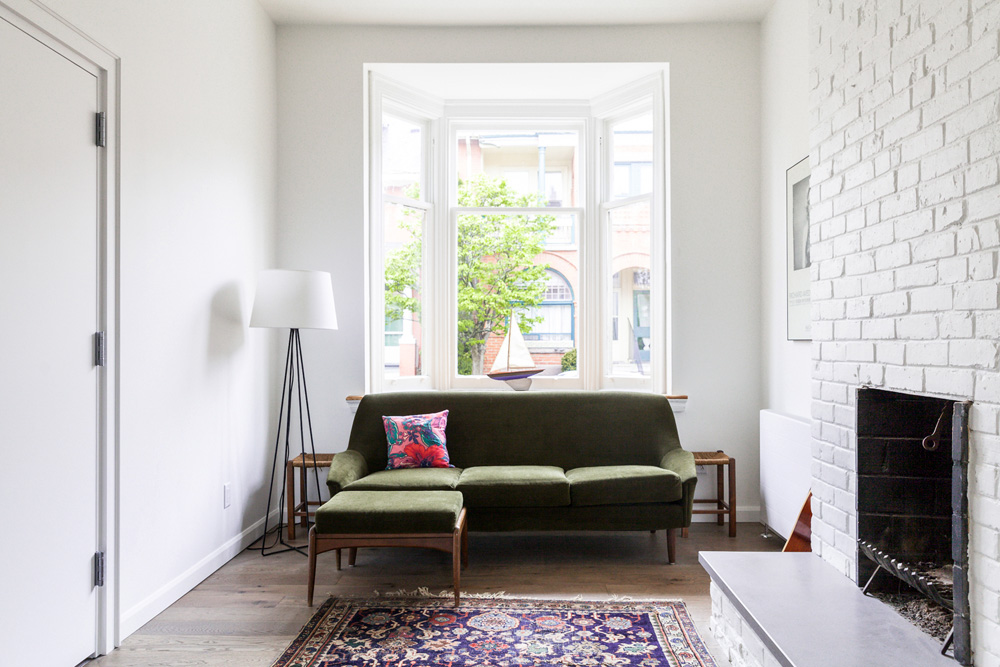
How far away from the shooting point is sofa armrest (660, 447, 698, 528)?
11.1 ft

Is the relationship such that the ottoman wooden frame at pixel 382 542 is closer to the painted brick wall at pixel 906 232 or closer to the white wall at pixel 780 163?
the painted brick wall at pixel 906 232

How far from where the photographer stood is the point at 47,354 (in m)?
2.18

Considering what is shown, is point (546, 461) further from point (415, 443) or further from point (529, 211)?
point (529, 211)

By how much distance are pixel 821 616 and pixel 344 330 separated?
3088mm

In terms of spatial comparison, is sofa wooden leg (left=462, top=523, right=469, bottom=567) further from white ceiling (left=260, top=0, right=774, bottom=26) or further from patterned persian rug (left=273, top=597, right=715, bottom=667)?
white ceiling (left=260, top=0, right=774, bottom=26)

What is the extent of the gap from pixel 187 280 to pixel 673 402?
9.25 feet

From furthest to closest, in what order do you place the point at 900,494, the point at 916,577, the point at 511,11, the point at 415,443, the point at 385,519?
the point at 511,11 → the point at 415,443 → the point at 385,519 → the point at 900,494 → the point at 916,577

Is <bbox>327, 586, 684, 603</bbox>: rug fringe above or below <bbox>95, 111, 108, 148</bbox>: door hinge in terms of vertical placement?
below

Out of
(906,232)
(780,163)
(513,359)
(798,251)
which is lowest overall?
(513,359)

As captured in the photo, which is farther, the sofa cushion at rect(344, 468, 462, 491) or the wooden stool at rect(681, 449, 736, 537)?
the wooden stool at rect(681, 449, 736, 537)

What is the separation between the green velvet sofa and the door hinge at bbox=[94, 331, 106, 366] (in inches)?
50.0

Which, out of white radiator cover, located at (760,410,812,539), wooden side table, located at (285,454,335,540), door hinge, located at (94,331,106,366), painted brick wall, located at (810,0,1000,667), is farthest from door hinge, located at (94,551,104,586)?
white radiator cover, located at (760,410,812,539)

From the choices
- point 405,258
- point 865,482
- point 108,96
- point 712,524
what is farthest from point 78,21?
point 712,524

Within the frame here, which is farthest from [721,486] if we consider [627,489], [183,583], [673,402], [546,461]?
[183,583]
